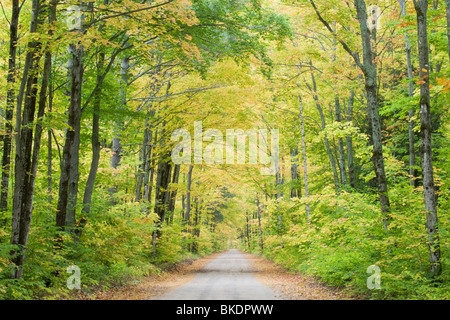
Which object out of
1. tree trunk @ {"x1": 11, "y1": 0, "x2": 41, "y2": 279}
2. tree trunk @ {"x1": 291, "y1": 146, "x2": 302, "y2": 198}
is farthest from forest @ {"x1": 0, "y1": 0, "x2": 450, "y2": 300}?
tree trunk @ {"x1": 291, "y1": 146, "x2": 302, "y2": 198}

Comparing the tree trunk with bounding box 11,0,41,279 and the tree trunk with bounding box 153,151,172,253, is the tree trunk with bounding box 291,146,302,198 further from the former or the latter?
the tree trunk with bounding box 11,0,41,279

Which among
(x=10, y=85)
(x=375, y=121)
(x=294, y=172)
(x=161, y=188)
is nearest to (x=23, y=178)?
(x=10, y=85)

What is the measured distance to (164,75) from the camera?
55.8 ft

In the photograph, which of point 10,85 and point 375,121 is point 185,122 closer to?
point 10,85

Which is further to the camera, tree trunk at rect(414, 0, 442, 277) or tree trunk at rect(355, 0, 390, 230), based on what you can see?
tree trunk at rect(355, 0, 390, 230)

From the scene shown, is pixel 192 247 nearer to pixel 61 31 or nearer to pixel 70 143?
pixel 70 143

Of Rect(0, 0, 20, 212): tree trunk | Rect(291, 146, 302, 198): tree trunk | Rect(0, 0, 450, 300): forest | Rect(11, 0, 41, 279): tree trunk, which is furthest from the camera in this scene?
Rect(291, 146, 302, 198): tree trunk

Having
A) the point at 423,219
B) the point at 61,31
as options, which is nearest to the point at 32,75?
the point at 61,31

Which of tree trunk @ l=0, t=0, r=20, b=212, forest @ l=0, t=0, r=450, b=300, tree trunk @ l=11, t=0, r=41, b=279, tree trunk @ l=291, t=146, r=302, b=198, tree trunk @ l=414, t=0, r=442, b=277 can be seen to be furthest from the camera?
tree trunk @ l=291, t=146, r=302, b=198

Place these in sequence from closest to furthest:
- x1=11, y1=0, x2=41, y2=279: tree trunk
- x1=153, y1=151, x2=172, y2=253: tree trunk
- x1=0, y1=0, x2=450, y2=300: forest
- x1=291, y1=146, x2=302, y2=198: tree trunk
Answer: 1. x1=11, y1=0, x2=41, y2=279: tree trunk
2. x1=0, y1=0, x2=450, y2=300: forest
3. x1=153, y1=151, x2=172, y2=253: tree trunk
4. x1=291, y1=146, x2=302, y2=198: tree trunk

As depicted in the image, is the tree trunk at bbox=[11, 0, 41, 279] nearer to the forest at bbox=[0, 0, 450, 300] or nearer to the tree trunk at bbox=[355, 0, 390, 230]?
the forest at bbox=[0, 0, 450, 300]

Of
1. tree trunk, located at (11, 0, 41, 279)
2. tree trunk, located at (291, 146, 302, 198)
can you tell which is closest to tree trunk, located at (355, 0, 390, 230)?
tree trunk, located at (11, 0, 41, 279)

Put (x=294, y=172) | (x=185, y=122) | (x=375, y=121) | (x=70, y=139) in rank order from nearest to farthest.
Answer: (x=70, y=139) < (x=375, y=121) < (x=185, y=122) < (x=294, y=172)
